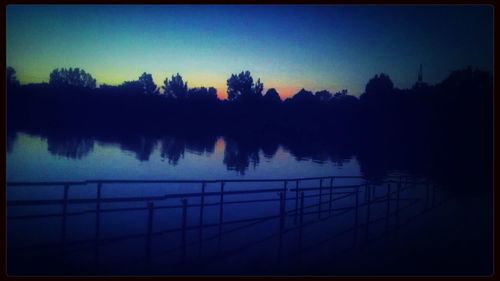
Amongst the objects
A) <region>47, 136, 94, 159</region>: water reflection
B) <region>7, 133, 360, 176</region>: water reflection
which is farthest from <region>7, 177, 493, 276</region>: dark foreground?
<region>47, 136, 94, 159</region>: water reflection

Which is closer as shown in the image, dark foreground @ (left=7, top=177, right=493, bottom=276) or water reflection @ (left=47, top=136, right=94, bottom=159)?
dark foreground @ (left=7, top=177, right=493, bottom=276)

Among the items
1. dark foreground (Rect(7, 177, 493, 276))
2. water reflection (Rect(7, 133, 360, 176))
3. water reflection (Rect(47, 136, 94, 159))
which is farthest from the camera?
water reflection (Rect(7, 133, 360, 176))

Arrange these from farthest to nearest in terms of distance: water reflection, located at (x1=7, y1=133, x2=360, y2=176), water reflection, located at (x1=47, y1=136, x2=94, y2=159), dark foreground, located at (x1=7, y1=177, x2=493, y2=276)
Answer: water reflection, located at (x1=7, y1=133, x2=360, y2=176) → water reflection, located at (x1=47, y1=136, x2=94, y2=159) → dark foreground, located at (x1=7, y1=177, x2=493, y2=276)

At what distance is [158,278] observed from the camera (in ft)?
13.3

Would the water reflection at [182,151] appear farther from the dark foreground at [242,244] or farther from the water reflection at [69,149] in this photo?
the dark foreground at [242,244]

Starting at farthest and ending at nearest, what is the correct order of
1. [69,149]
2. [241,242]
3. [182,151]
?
1. [182,151]
2. [69,149]
3. [241,242]

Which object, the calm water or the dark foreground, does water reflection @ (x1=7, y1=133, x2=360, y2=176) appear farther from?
the dark foreground

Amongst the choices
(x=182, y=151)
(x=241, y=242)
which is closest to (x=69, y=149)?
(x=182, y=151)

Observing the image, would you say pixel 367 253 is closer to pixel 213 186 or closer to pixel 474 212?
pixel 474 212

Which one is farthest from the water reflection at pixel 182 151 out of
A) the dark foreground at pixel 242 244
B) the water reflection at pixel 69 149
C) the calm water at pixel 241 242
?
the dark foreground at pixel 242 244

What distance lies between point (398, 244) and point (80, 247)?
4.71 meters

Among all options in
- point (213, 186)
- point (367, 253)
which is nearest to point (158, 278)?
point (367, 253)

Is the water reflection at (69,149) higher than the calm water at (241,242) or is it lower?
higher

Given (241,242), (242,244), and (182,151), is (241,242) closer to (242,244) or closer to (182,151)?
(242,244)
